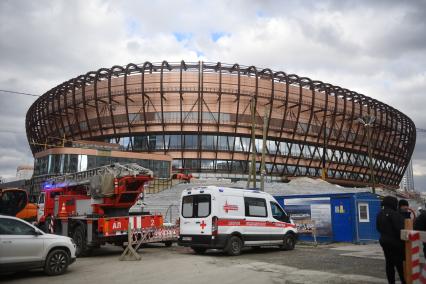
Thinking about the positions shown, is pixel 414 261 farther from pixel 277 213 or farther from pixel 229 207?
pixel 277 213

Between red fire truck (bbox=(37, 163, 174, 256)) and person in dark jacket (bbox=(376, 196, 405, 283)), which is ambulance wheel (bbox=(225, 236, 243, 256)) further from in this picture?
person in dark jacket (bbox=(376, 196, 405, 283))

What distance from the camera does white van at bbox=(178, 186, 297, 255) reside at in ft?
47.2

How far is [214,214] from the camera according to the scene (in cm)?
1434

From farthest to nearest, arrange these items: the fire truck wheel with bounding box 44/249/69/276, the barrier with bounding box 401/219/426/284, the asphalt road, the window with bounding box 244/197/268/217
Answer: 1. the window with bounding box 244/197/268/217
2. the fire truck wheel with bounding box 44/249/69/276
3. the asphalt road
4. the barrier with bounding box 401/219/426/284

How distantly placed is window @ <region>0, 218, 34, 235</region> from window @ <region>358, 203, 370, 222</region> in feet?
44.6

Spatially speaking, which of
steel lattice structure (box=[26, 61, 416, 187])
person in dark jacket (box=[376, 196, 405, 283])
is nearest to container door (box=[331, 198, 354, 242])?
person in dark jacket (box=[376, 196, 405, 283])

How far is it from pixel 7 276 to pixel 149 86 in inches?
1963

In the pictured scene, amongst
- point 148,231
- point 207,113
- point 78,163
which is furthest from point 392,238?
point 207,113

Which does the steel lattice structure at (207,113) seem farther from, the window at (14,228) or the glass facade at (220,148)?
the window at (14,228)

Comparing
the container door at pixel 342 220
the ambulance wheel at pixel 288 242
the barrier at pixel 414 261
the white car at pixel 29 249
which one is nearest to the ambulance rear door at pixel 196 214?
the ambulance wheel at pixel 288 242

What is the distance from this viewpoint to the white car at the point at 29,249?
9766mm

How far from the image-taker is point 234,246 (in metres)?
14.6

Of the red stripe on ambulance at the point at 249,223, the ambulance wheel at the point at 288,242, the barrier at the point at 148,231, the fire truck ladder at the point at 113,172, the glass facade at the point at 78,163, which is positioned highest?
the glass facade at the point at 78,163

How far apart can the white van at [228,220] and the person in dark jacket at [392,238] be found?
7.37m
